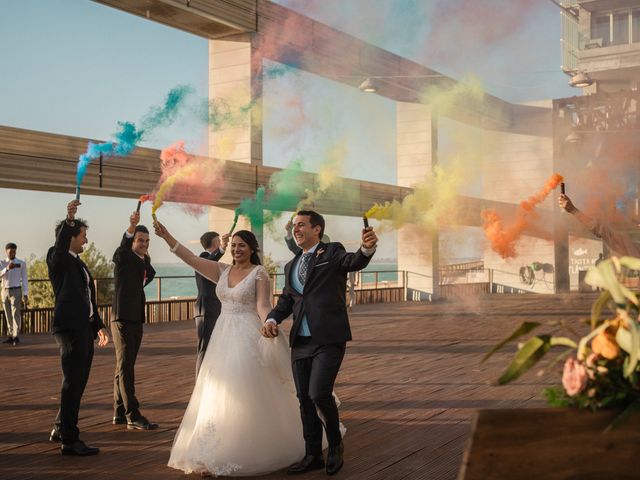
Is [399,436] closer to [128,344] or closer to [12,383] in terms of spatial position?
[128,344]

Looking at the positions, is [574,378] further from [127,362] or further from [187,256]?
[127,362]

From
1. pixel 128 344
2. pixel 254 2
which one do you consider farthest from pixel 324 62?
pixel 128 344

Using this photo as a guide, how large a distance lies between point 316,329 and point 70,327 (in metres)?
1.78

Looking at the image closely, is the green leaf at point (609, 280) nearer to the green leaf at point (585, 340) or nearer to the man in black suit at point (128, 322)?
the green leaf at point (585, 340)

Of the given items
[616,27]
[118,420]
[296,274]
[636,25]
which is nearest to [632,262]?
[296,274]

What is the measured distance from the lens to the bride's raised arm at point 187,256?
5.75m

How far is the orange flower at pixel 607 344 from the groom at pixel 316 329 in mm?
3013

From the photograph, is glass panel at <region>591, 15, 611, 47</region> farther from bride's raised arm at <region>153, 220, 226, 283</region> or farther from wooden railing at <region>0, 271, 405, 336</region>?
bride's raised arm at <region>153, 220, 226, 283</region>

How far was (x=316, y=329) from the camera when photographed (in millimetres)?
5098

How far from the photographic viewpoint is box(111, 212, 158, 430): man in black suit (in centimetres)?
653

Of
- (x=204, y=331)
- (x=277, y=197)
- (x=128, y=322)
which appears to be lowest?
(x=204, y=331)

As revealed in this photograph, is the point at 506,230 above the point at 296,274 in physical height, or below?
above

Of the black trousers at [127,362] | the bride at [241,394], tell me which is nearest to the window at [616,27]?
the black trousers at [127,362]

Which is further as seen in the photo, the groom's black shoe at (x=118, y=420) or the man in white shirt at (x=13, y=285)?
the man in white shirt at (x=13, y=285)
